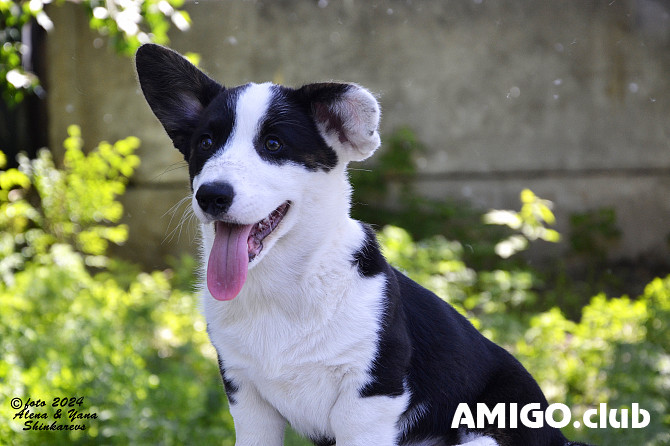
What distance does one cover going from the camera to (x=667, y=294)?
14.1 feet

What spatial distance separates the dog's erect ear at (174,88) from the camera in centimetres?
215

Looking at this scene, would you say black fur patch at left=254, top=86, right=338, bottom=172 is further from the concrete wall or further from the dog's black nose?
the concrete wall

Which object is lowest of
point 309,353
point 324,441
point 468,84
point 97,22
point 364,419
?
point 324,441

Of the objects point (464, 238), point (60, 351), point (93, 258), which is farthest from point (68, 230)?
point (464, 238)

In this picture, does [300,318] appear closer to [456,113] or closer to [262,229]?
[262,229]

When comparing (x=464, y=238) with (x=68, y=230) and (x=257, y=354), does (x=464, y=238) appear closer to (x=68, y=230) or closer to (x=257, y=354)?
(x=68, y=230)

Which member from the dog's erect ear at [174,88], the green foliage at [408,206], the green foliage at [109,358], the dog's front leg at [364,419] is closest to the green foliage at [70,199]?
the green foliage at [109,358]

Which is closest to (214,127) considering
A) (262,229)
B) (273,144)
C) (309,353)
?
(273,144)

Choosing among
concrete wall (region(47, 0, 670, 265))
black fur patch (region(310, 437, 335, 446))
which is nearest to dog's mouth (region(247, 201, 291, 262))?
black fur patch (region(310, 437, 335, 446))

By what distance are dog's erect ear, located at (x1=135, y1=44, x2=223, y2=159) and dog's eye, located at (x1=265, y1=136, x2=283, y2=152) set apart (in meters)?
0.33

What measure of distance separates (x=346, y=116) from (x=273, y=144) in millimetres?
223

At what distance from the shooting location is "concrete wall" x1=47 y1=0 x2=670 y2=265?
6762 mm

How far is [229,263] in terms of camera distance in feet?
6.17

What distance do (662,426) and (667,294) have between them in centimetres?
119
